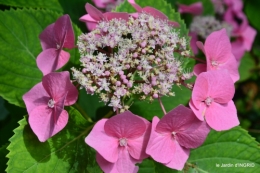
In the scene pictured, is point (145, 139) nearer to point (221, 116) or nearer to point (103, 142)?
point (103, 142)

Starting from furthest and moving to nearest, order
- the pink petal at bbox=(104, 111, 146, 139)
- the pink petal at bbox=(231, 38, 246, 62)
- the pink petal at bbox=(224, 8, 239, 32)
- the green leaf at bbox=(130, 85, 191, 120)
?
the pink petal at bbox=(224, 8, 239, 32) → the pink petal at bbox=(231, 38, 246, 62) → the green leaf at bbox=(130, 85, 191, 120) → the pink petal at bbox=(104, 111, 146, 139)

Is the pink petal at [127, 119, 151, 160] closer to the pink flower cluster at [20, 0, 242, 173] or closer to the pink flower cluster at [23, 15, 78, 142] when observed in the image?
the pink flower cluster at [20, 0, 242, 173]

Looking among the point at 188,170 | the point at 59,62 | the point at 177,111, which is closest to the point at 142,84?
the point at 177,111

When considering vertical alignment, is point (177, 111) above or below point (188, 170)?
above

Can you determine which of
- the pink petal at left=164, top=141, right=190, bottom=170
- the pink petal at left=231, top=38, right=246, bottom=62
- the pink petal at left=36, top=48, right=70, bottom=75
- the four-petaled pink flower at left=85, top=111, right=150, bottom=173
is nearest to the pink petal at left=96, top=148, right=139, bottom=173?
the four-petaled pink flower at left=85, top=111, right=150, bottom=173

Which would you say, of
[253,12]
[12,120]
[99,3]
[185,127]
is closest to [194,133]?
[185,127]

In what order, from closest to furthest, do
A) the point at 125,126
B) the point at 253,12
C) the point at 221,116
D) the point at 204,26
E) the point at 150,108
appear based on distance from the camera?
the point at 125,126
the point at 221,116
the point at 150,108
the point at 204,26
the point at 253,12

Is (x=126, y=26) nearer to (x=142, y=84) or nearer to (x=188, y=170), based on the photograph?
(x=142, y=84)
